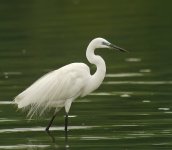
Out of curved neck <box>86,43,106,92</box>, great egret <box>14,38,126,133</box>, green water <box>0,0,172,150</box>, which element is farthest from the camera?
curved neck <box>86,43,106,92</box>

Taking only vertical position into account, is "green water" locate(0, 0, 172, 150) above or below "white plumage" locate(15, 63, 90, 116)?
below

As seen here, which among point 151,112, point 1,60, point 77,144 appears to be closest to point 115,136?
A: point 77,144

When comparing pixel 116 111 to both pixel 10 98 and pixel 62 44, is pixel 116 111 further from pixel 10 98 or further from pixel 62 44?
Result: pixel 62 44

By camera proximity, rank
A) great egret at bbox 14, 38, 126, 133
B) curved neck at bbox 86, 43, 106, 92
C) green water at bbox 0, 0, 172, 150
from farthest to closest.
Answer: curved neck at bbox 86, 43, 106, 92 → great egret at bbox 14, 38, 126, 133 → green water at bbox 0, 0, 172, 150

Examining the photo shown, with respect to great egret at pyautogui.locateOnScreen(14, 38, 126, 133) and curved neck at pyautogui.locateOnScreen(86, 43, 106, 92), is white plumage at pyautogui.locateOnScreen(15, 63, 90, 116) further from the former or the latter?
curved neck at pyautogui.locateOnScreen(86, 43, 106, 92)

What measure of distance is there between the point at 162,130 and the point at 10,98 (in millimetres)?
4404

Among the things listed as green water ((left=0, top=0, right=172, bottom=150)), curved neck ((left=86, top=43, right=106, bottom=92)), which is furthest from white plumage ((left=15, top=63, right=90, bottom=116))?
green water ((left=0, top=0, right=172, bottom=150))

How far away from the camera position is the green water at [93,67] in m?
14.6

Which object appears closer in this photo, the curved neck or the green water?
the green water

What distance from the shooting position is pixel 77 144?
1406 centimetres

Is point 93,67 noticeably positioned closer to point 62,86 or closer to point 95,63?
point 95,63

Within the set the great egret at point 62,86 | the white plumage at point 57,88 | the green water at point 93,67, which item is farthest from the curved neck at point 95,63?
the green water at point 93,67

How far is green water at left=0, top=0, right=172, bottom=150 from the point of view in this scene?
47.9 feet

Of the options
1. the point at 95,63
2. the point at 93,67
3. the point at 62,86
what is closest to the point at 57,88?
the point at 62,86
